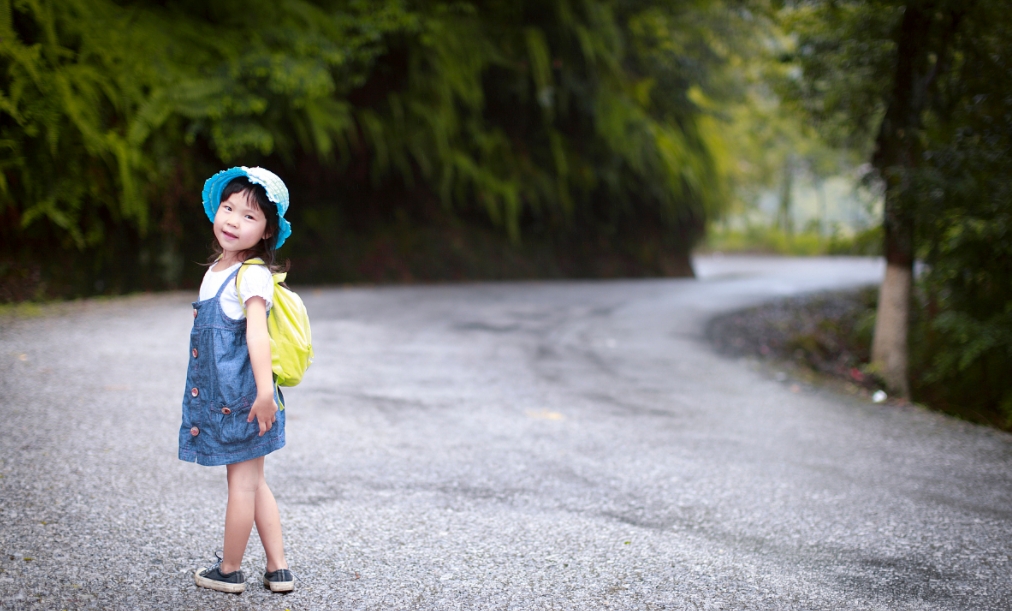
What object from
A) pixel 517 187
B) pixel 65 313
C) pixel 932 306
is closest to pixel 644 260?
pixel 517 187

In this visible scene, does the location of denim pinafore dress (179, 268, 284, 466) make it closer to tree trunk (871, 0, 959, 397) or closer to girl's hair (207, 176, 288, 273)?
girl's hair (207, 176, 288, 273)

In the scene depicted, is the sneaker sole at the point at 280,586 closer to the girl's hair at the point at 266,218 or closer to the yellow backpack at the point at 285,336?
the yellow backpack at the point at 285,336

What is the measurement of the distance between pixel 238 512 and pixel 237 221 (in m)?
0.94

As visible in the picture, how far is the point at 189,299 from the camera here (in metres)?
8.70

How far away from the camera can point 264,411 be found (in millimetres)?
2338

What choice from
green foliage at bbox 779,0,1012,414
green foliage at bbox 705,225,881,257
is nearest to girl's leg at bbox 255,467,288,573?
green foliage at bbox 779,0,1012,414

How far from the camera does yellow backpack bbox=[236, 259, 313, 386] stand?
2.44m

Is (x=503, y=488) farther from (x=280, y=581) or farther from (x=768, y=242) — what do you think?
(x=768, y=242)

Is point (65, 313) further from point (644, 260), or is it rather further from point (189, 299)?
point (644, 260)

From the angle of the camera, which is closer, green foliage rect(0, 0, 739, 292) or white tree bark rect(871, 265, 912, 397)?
white tree bark rect(871, 265, 912, 397)

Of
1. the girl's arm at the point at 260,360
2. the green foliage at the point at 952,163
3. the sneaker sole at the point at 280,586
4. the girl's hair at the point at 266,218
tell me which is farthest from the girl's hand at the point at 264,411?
the green foliage at the point at 952,163

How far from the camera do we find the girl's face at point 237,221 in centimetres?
240

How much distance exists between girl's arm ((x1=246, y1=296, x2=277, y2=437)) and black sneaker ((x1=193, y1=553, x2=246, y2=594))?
527 mm

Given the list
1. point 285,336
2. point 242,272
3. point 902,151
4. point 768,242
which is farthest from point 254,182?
point 768,242
